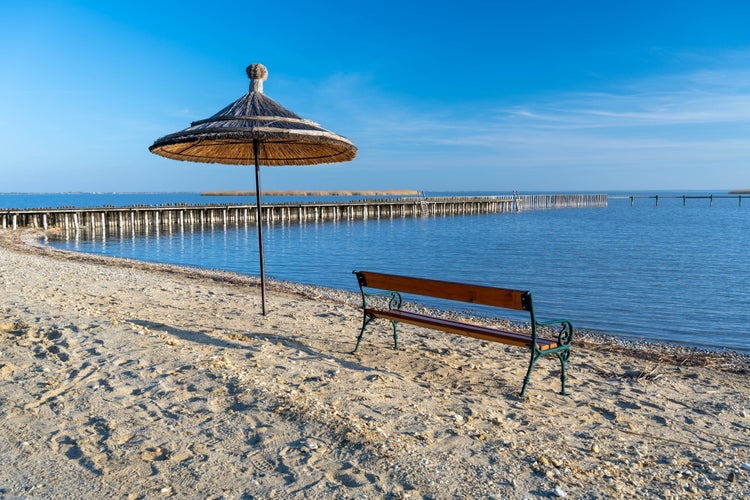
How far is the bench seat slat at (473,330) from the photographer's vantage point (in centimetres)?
505

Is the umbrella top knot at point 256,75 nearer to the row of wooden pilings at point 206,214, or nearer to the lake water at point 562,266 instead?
the lake water at point 562,266

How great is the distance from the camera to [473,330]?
537 cm

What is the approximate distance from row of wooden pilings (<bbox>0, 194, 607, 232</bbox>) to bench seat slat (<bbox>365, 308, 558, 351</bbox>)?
3576 centimetres

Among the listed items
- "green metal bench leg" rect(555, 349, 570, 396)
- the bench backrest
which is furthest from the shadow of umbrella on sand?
"green metal bench leg" rect(555, 349, 570, 396)

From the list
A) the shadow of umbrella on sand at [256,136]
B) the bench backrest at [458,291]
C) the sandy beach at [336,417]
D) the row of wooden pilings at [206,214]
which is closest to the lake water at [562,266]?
the sandy beach at [336,417]

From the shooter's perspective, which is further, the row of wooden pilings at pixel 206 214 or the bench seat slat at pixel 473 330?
the row of wooden pilings at pixel 206 214

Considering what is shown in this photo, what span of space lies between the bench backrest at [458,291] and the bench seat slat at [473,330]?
0.31m

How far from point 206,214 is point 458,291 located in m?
43.1

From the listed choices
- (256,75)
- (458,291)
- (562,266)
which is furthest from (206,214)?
(458,291)

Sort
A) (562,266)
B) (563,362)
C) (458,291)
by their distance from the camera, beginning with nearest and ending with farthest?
1. (563,362)
2. (458,291)
3. (562,266)

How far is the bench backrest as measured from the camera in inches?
189

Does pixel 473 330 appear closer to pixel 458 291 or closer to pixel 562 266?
pixel 458 291

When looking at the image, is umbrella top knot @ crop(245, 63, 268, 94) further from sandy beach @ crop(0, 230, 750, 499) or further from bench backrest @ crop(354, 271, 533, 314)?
sandy beach @ crop(0, 230, 750, 499)

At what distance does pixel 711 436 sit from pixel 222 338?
5025 mm
